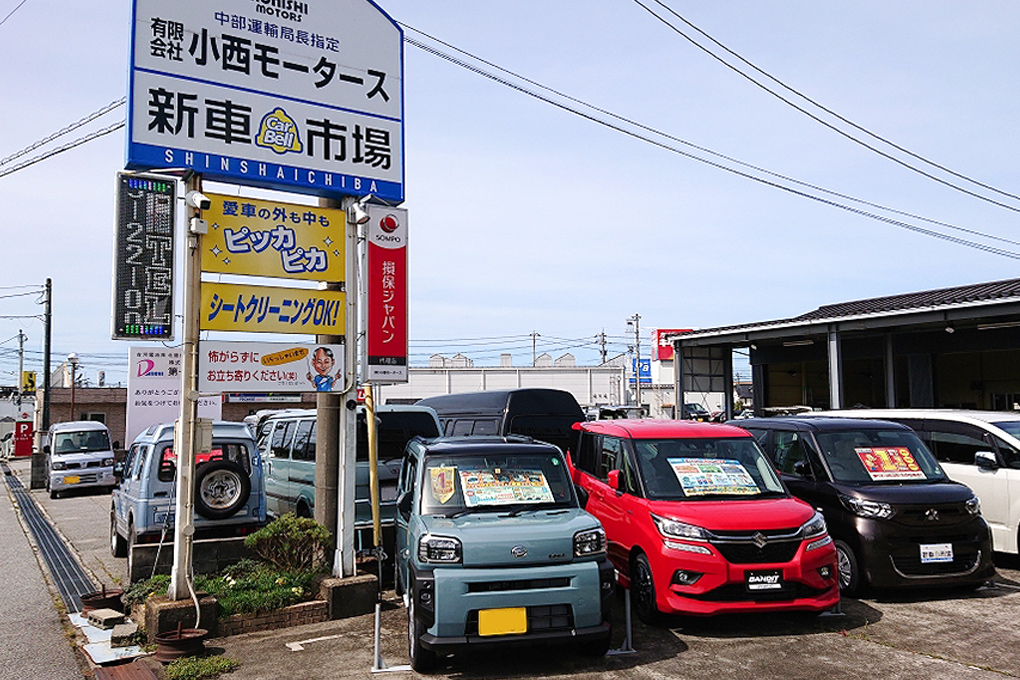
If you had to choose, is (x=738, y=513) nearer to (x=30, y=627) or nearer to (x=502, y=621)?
(x=502, y=621)

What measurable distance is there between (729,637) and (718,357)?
21844mm

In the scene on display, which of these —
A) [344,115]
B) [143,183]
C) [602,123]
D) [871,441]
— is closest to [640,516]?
[871,441]

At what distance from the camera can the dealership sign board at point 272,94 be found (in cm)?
786

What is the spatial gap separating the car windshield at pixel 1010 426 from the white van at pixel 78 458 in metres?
21.7

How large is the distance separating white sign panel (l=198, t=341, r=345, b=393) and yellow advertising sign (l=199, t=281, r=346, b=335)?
197mm

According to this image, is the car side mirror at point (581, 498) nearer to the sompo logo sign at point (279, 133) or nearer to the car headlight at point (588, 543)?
the car headlight at point (588, 543)

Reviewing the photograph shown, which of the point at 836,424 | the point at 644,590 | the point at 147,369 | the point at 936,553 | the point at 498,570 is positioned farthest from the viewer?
the point at 147,369

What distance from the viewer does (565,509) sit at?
7086 millimetres

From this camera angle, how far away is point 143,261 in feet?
30.5

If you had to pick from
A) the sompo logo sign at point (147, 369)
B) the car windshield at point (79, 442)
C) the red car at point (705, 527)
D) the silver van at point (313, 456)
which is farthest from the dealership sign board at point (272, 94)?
the car windshield at point (79, 442)

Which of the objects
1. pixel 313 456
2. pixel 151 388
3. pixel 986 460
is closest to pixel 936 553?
pixel 986 460

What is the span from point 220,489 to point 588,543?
5927 millimetres

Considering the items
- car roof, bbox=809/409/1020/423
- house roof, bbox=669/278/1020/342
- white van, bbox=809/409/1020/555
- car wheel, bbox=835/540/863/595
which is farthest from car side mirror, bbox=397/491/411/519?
house roof, bbox=669/278/1020/342

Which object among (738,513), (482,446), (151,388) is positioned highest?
(151,388)
